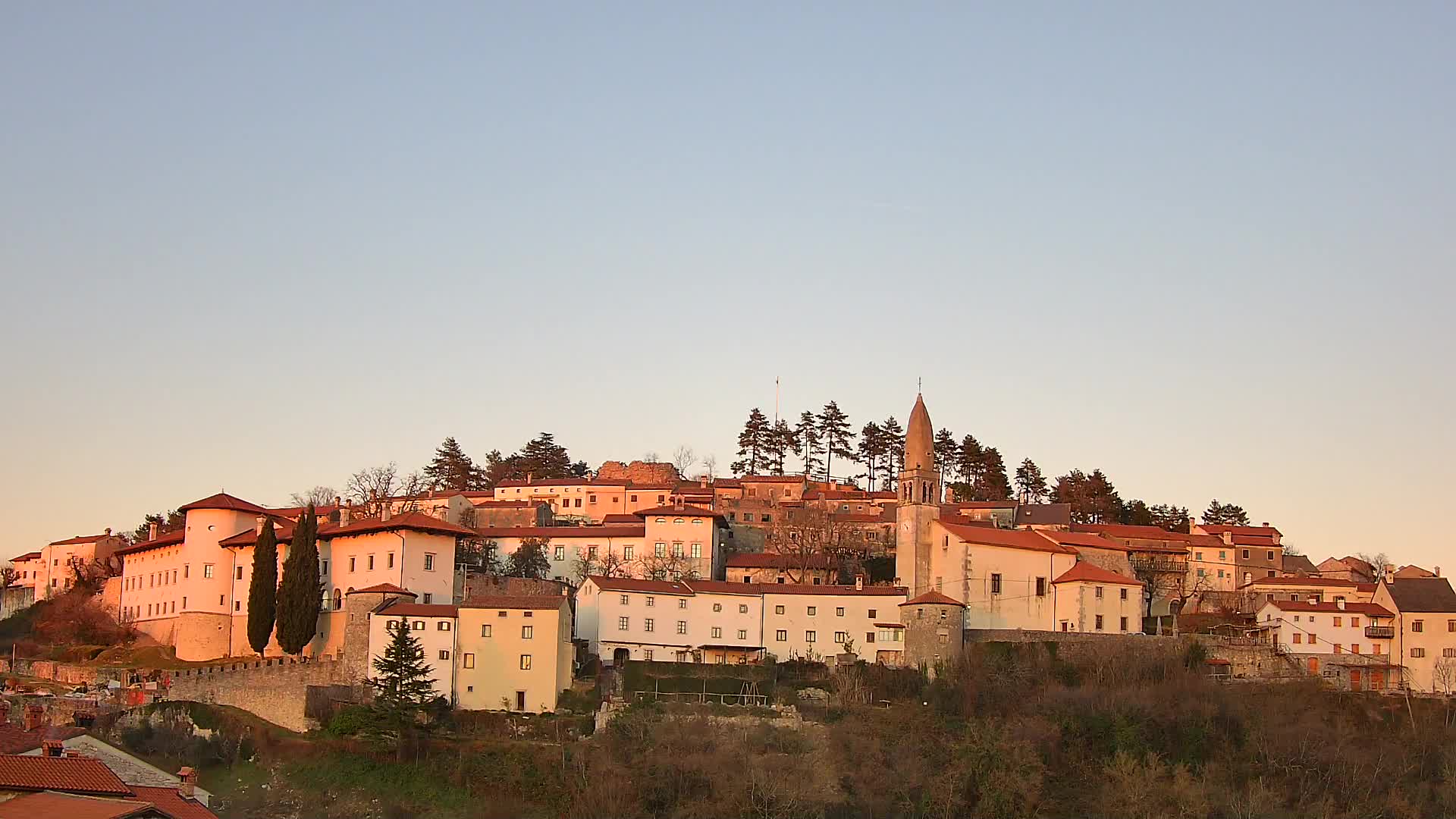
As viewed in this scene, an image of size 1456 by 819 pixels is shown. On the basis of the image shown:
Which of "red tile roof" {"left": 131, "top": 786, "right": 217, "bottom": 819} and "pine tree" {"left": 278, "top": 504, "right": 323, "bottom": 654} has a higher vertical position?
"pine tree" {"left": 278, "top": 504, "right": 323, "bottom": 654}

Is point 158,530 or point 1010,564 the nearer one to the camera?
point 1010,564

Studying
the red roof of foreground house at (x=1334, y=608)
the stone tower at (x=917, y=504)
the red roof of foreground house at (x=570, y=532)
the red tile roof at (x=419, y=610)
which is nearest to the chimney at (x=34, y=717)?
the red tile roof at (x=419, y=610)

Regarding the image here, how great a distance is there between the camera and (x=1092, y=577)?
72.1 m

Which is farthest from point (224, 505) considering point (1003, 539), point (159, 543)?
point (1003, 539)

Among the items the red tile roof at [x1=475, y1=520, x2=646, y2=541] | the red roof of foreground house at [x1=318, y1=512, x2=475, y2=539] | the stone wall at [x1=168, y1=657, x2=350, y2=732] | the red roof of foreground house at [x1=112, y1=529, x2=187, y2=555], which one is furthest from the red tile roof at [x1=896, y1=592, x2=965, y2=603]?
the red roof of foreground house at [x1=112, y1=529, x2=187, y2=555]

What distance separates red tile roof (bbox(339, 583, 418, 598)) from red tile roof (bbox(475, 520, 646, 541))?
A: 1539cm

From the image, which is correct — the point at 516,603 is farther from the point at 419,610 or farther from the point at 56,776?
the point at 56,776

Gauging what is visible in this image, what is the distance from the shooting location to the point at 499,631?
6212cm

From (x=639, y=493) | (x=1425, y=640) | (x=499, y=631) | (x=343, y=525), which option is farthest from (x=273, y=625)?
(x=1425, y=640)

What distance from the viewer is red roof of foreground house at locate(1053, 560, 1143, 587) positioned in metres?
72.1

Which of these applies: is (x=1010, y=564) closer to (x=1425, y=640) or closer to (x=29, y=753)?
(x=1425, y=640)

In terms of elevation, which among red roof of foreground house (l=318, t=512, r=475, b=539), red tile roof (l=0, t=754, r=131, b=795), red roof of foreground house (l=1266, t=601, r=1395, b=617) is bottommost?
red tile roof (l=0, t=754, r=131, b=795)

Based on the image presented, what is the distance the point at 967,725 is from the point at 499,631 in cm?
1719

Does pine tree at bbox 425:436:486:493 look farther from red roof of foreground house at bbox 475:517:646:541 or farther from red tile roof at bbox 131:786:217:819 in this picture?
red tile roof at bbox 131:786:217:819
